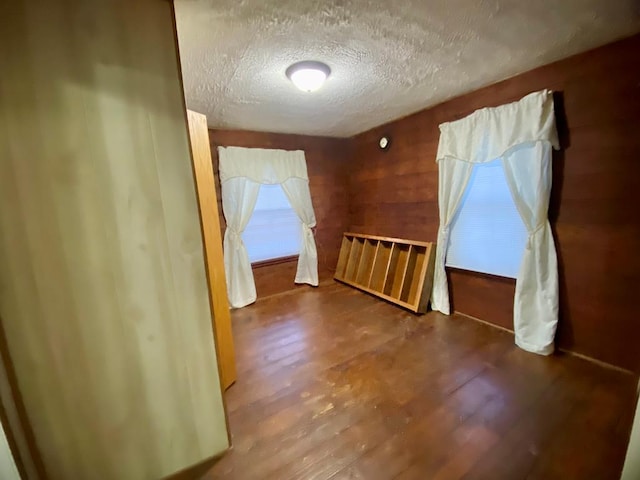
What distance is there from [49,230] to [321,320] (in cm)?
232

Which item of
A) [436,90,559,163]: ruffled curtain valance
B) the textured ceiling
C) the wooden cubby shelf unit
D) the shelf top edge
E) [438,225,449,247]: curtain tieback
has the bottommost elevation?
the wooden cubby shelf unit

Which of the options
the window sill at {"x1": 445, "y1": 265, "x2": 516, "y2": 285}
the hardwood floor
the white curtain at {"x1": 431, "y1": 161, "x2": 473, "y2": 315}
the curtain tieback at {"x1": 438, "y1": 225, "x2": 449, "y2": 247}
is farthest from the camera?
the curtain tieback at {"x1": 438, "y1": 225, "x2": 449, "y2": 247}

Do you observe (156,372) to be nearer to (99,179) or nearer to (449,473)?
(99,179)

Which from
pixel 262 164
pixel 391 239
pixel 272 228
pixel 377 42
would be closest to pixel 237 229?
pixel 272 228

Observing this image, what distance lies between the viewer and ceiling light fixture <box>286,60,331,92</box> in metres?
1.76

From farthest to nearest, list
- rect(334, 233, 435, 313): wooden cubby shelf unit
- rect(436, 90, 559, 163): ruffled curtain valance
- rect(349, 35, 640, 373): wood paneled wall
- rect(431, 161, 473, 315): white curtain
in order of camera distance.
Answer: rect(334, 233, 435, 313): wooden cubby shelf unit → rect(431, 161, 473, 315): white curtain → rect(436, 90, 559, 163): ruffled curtain valance → rect(349, 35, 640, 373): wood paneled wall

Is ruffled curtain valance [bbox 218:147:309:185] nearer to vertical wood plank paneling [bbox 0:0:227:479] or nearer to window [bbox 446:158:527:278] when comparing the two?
window [bbox 446:158:527:278]

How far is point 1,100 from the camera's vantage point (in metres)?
0.87

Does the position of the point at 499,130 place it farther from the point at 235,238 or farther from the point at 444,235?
the point at 235,238

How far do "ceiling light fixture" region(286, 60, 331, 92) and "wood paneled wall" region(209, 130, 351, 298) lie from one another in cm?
165

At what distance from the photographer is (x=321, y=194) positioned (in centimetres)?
397

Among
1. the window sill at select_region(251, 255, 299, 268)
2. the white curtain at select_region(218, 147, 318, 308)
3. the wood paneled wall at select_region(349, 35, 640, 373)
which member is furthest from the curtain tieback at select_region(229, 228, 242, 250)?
the wood paneled wall at select_region(349, 35, 640, 373)

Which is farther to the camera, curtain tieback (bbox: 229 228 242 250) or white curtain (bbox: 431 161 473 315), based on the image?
curtain tieback (bbox: 229 228 242 250)

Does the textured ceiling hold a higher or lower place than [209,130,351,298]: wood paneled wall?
higher
